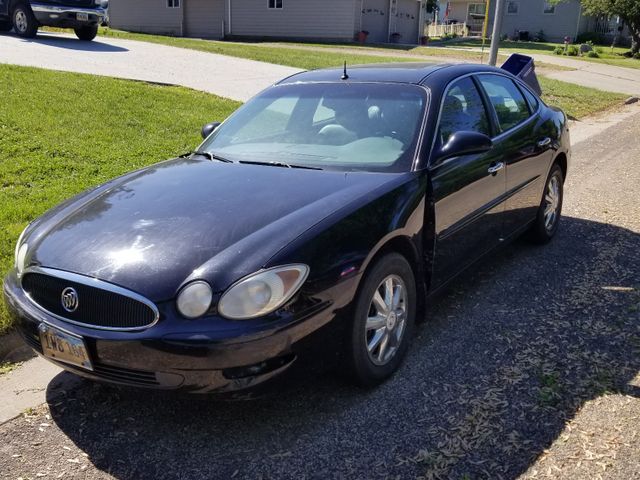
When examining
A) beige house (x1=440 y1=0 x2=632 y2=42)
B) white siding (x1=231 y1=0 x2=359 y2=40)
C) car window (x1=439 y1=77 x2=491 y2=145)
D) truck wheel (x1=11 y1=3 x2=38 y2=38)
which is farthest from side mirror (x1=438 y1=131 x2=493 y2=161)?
beige house (x1=440 y1=0 x2=632 y2=42)

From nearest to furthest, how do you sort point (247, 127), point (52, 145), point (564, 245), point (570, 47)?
point (247, 127) < point (564, 245) < point (52, 145) < point (570, 47)

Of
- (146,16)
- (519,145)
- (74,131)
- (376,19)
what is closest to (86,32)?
(74,131)

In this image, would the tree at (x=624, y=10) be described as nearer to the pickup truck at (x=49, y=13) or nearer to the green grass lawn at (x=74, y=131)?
the pickup truck at (x=49, y=13)

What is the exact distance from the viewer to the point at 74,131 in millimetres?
7969

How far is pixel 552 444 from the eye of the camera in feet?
9.96

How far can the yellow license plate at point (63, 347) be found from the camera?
114 inches

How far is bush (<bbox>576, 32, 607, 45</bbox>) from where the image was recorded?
144 ft

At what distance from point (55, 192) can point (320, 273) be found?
3.88 m

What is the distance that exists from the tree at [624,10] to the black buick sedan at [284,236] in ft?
112

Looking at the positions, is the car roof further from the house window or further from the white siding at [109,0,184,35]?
the house window

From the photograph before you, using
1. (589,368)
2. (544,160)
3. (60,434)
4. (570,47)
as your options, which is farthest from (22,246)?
(570,47)

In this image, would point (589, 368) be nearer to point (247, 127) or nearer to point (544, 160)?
point (544, 160)

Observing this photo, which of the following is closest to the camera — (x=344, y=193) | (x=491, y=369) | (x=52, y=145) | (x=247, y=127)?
(x=344, y=193)

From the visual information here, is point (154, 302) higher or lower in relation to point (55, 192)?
higher
